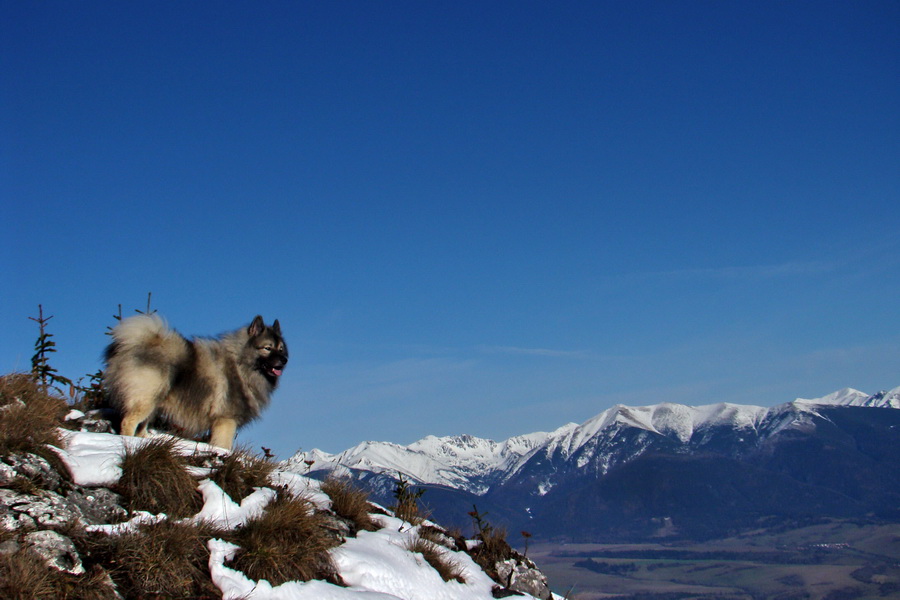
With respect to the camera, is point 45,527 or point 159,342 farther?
point 159,342

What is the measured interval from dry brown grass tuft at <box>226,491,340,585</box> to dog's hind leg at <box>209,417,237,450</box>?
2.72 metres

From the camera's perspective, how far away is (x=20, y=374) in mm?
11672

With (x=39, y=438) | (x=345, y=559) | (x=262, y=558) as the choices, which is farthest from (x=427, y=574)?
(x=39, y=438)

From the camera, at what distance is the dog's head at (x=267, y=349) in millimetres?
12570

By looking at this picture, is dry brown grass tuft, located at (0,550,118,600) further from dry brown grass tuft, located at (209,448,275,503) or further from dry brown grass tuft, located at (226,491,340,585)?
dry brown grass tuft, located at (209,448,275,503)

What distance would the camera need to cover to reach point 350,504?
10594mm

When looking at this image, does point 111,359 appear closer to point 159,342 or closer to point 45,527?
point 159,342

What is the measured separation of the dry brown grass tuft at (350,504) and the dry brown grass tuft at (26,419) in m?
3.94

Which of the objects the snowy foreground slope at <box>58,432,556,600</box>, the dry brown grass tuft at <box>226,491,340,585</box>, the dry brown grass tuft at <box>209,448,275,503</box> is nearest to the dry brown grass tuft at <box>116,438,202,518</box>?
the snowy foreground slope at <box>58,432,556,600</box>

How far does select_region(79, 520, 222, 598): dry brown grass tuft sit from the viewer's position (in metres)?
7.04

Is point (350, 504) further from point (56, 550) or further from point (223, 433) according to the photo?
point (56, 550)

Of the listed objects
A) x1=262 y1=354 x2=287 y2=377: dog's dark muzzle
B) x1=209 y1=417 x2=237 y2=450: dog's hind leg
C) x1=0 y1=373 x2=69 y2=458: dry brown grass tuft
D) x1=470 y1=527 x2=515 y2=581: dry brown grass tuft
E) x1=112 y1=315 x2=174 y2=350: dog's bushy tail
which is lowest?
x1=470 y1=527 x2=515 y2=581: dry brown grass tuft

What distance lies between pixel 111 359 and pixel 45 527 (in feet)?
14.8

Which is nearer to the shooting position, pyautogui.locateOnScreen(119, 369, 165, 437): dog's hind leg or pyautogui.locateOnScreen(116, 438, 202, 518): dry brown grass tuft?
pyautogui.locateOnScreen(116, 438, 202, 518): dry brown grass tuft
